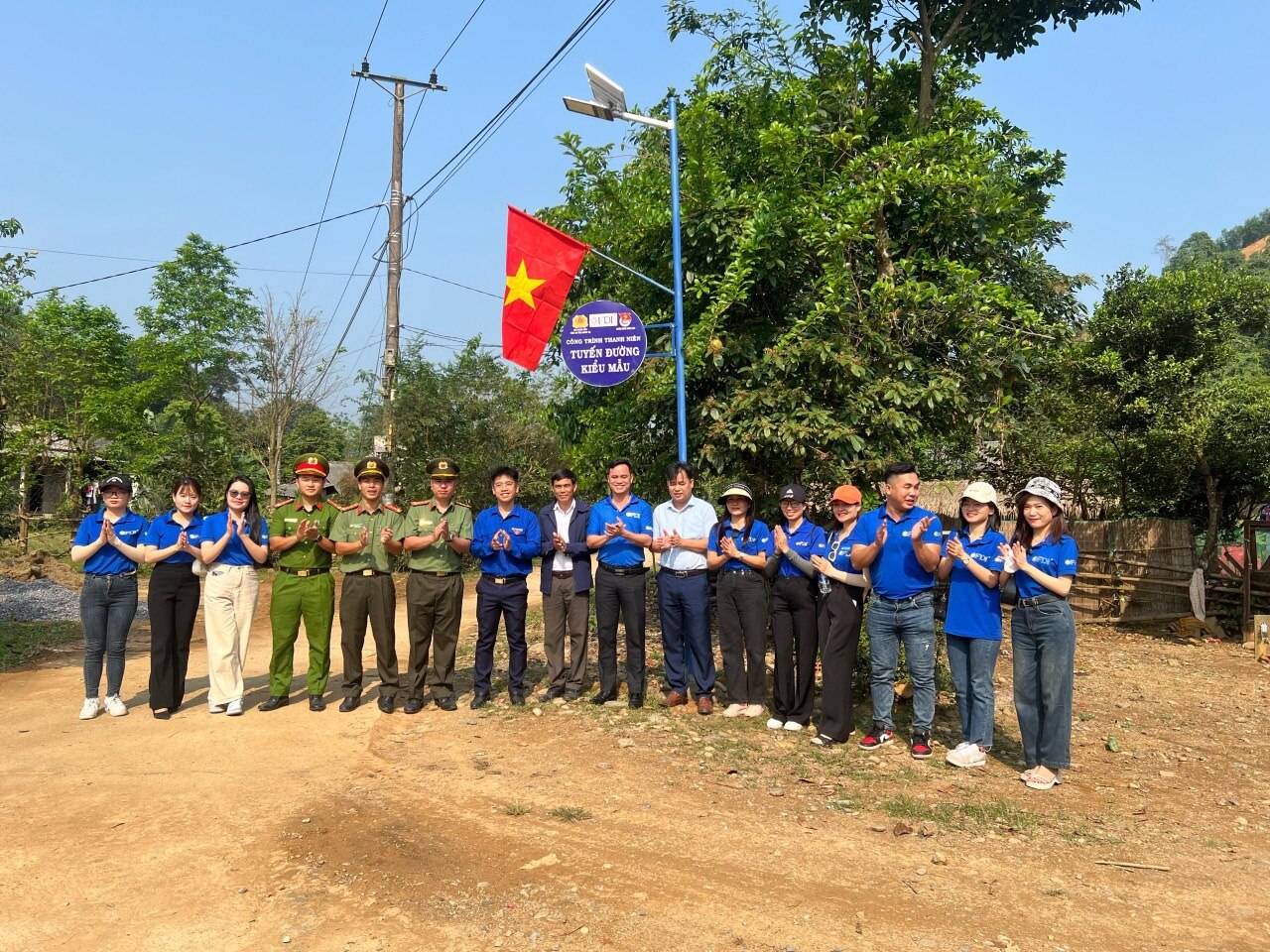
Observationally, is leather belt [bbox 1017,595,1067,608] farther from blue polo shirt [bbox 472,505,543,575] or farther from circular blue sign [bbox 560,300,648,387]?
circular blue sign [bbox 560,300,648,387]

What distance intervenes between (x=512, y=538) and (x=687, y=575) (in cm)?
136

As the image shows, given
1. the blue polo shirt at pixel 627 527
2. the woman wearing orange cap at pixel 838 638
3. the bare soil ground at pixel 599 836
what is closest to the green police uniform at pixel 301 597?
the bare soil ground at pixel 599 836

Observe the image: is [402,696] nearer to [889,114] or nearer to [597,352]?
[597,352]

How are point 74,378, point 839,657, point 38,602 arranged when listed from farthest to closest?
point 74,378
point 38,602
point 839,657

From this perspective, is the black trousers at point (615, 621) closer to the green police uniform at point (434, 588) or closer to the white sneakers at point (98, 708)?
the green police uniform at point (434, 588)

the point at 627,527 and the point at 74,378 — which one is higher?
the point at 74,378

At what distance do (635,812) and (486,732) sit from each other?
5.93 feet

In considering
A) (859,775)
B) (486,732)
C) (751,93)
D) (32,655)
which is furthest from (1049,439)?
(32,655)

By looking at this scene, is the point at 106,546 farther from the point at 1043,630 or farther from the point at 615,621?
the point at 1043,630

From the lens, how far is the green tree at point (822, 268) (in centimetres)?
745

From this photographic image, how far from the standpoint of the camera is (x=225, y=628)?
6.59 metres

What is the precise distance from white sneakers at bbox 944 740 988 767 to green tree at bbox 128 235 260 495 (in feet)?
61.5

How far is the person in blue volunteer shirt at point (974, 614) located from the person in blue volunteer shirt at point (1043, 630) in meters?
0.14

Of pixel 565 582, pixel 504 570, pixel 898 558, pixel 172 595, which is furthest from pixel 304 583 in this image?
pixel 898 558
